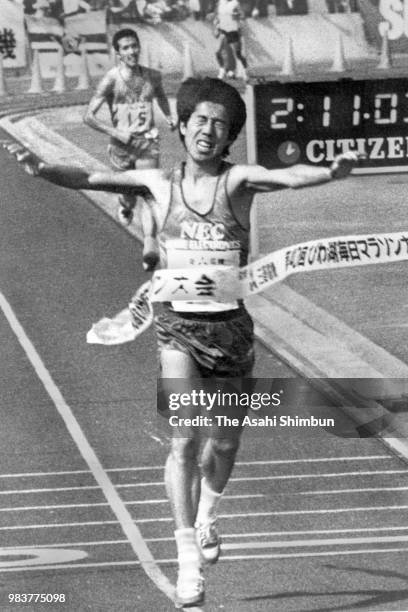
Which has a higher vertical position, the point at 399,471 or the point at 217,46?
the point at 217,46

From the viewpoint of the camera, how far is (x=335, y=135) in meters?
14.4

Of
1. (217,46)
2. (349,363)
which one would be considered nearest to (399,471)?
(349,363)

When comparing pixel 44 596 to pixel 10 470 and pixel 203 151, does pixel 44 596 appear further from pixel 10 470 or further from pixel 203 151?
pixel 203 151

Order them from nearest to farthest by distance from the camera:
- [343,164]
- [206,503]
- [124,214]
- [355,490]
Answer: [343,164], [206,503], [124,214], [355,490]

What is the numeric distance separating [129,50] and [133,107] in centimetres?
18

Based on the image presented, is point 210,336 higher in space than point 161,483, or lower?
higher

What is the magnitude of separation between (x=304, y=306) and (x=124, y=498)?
2.60ft

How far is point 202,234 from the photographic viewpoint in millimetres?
14234

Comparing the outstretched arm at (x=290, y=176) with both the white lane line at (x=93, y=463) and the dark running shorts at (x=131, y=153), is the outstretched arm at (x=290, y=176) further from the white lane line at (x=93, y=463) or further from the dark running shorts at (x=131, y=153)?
the white lane line at (x=93, y=463)

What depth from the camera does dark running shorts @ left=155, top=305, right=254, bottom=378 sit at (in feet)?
46.8

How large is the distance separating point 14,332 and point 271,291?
814mm

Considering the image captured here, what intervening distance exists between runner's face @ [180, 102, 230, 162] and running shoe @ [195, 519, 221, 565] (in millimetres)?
1099

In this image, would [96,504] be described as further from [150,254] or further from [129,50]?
[129,50]

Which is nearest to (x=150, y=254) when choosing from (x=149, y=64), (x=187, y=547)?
(x=149, y=64)
